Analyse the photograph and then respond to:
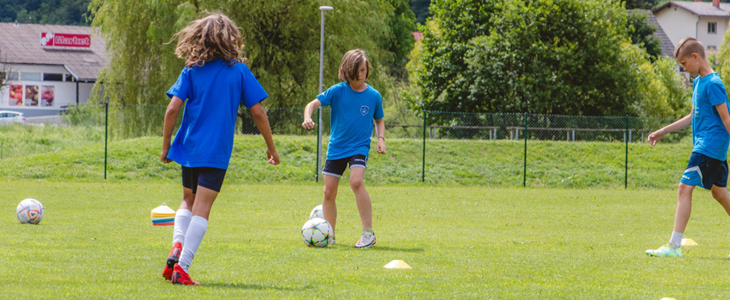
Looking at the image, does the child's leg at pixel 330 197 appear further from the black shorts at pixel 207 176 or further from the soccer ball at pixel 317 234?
the black shorts at pixel 207 176

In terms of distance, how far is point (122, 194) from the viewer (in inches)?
584

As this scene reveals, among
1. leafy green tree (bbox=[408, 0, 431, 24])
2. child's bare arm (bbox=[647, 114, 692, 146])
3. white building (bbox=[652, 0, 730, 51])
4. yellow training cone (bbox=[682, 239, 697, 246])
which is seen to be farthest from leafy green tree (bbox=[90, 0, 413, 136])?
white building (bbox=[652, 0, 730, 51])

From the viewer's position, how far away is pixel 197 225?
492cm

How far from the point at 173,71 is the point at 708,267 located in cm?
2249

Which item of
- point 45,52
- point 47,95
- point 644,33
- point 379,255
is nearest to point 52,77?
point 47,95

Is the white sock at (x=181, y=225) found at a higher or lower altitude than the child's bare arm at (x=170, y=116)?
lower

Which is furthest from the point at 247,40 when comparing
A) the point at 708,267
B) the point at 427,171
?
the point at 708,267

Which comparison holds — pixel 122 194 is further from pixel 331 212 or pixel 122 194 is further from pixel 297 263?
pixel 297 263

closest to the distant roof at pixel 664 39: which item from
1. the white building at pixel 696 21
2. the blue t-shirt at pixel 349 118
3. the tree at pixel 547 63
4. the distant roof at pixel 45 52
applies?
the white building at pixel 696 21

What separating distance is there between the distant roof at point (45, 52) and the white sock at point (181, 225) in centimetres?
6158

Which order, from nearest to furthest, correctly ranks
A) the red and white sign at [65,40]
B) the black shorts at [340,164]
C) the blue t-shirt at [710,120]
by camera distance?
1. the blue t-shirt at [710,120]
2. the black shorts at [340,164]
3. the red and white sign at [65,40]

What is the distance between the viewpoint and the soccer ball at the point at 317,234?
7.06 metres

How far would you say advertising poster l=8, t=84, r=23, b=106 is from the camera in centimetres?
6103

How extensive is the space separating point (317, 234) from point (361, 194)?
586 millimetres
